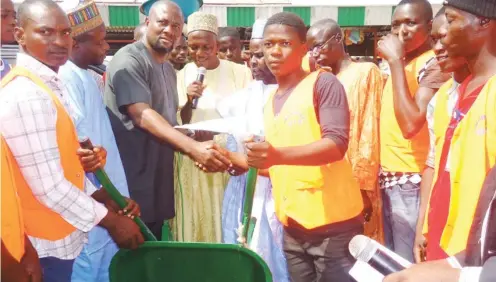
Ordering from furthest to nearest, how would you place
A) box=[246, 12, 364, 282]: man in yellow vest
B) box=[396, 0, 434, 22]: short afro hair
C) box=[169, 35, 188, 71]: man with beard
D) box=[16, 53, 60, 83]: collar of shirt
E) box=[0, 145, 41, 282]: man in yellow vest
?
1. box=[169, 35, 188, 71]: man with beard
2. box=[396, 0, 434, 22]: short afro hair
3. box=[246, 12, 364, 282]: man in yellow vest
4. box=[16, 53, 60, 83]: collar of shirt
5. box=[0, 145, 41, 282]: man in yellow vest

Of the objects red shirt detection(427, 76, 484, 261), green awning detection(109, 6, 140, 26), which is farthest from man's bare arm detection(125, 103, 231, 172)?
green awning detection(109, 6, 140, 26)

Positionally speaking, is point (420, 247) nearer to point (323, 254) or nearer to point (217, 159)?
point (323, 254)

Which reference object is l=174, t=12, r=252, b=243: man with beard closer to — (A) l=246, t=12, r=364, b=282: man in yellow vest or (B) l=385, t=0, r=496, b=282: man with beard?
(A) l=246, t=12, r=364, b=282: man in yellow vest

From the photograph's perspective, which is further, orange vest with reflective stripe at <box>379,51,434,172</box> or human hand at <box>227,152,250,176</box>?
orange vest with reflective stripe at <box>379,51,434,172</box>

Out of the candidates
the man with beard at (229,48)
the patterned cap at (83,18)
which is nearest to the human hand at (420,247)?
the patterned cap at (83,18)

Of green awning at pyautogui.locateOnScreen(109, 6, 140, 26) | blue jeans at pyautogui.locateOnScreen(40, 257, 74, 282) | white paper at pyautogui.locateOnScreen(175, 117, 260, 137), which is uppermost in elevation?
green awning at pyautogui.locateOnScreen(109, 6, 140, 26)

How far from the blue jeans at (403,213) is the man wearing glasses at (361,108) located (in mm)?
200

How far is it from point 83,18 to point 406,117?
202 cm

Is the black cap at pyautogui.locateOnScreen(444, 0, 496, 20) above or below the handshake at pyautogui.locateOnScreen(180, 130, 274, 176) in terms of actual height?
above

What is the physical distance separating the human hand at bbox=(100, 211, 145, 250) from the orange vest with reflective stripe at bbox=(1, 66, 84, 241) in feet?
0.53

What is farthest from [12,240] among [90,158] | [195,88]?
[195,88]

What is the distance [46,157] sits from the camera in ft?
6.14

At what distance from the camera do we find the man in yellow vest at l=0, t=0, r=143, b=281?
1827mm

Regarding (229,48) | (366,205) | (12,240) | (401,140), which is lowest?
(366,205)
